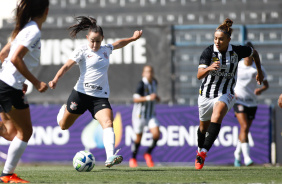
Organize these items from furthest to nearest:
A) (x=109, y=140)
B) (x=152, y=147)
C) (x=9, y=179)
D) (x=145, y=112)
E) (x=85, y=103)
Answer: (x=145, y=112) < (x=152, y=147) < (x=85, y=103) < (x=109, y=140) < (x=9, y=179)

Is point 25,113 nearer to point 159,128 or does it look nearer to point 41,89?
point 41,89

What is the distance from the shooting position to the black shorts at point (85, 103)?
28.7ft

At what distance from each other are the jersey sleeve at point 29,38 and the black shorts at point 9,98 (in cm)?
50

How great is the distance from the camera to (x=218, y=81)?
898 centimetres

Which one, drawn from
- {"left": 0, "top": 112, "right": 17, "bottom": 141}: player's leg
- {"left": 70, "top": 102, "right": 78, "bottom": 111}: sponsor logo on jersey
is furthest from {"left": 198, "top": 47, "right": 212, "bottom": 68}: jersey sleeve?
{"left": 0, "top": 112, "right": 17, "bottom": 141}: player's leg

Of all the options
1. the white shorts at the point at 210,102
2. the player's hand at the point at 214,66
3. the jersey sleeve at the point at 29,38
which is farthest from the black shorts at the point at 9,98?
the white shorts at the point at 210,102

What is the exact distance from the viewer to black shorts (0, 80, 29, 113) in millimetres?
6457

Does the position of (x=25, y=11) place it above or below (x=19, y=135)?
above

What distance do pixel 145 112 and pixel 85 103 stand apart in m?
4.24

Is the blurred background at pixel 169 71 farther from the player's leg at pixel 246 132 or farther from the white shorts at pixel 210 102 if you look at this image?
the white shorts at pixel 210 102

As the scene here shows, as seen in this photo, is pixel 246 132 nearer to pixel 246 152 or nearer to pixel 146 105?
pixel 246 152

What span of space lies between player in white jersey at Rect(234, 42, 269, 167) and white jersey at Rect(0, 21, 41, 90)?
6.07 meters

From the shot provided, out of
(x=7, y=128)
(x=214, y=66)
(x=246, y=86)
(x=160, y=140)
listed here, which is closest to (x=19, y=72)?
(x=7, y=128)

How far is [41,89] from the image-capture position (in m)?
6.24
